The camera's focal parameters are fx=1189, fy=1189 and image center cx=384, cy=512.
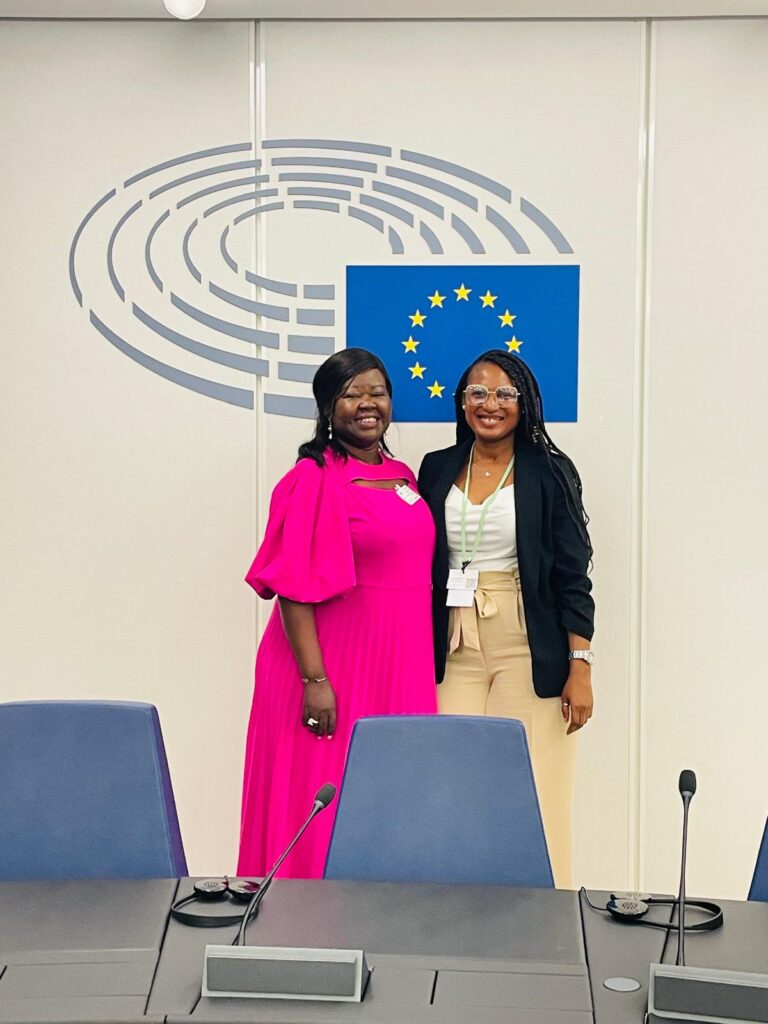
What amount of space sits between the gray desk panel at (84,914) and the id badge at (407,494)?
1.52 m

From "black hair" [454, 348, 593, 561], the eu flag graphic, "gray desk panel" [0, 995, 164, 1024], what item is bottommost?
"gray desk panel" [0, 995, 164, 1024]

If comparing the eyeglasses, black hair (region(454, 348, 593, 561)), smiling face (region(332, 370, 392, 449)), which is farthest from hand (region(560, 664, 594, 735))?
smiling face (region(332, 370, 392, 449))

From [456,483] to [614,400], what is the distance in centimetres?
75

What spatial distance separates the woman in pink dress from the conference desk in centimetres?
123

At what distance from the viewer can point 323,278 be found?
12.9ft

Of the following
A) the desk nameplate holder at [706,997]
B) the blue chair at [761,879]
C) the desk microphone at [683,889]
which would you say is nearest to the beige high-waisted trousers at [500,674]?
the blue chair at [761,879]

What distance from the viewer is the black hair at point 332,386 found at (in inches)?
133

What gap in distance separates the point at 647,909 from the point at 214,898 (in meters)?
0.72

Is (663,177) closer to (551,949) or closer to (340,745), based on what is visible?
(340,745)

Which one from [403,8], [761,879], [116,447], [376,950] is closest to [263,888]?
[376,950]

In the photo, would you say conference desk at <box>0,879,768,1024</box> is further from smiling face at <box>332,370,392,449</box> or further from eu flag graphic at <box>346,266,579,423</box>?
eu flag graphic at <box>346,266,579,423</box>

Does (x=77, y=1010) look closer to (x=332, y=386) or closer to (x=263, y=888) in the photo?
(x=263, y=888)

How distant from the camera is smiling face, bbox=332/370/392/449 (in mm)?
3379

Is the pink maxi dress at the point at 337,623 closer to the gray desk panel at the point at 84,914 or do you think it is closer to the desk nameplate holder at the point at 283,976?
the gray desk panel at the point at 84,914
